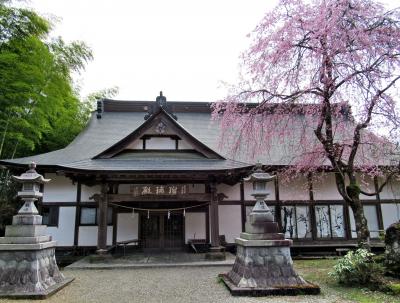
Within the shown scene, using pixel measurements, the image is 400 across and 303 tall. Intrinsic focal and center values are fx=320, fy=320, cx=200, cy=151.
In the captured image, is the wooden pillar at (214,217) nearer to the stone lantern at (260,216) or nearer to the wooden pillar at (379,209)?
the stone lantern at (260,216)

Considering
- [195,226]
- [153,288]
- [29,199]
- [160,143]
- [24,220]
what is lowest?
[153,288]

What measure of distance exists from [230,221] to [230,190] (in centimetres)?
127

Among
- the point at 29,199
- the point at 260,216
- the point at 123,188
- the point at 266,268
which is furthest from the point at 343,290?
the point at 123,188

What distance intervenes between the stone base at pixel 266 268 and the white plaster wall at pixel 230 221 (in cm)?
554

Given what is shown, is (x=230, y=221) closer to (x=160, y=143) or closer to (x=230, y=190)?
(x=230, y=190)

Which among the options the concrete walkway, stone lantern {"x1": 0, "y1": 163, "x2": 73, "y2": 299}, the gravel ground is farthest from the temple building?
stone lantern {"x1": 0, "y1": 163, "x2": 73, "y2": 299}

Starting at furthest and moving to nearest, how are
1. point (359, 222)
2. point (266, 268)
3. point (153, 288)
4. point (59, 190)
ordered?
point (59, 190), point (359, 222), point (153, 288), point (266, 268)

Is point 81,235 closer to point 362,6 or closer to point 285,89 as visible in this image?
point 285,89

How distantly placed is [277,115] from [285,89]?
85 cm

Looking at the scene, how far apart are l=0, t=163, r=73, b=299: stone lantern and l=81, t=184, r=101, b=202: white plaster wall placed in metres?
5.24

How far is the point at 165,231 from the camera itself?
12930 mm

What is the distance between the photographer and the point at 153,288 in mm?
7496

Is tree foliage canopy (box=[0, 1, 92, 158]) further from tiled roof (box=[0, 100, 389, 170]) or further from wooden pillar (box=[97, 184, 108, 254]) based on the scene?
wooden pillar (box=[97, 184, 108, 254])

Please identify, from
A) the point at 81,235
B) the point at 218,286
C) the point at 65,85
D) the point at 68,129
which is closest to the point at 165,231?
the point at 81,235
